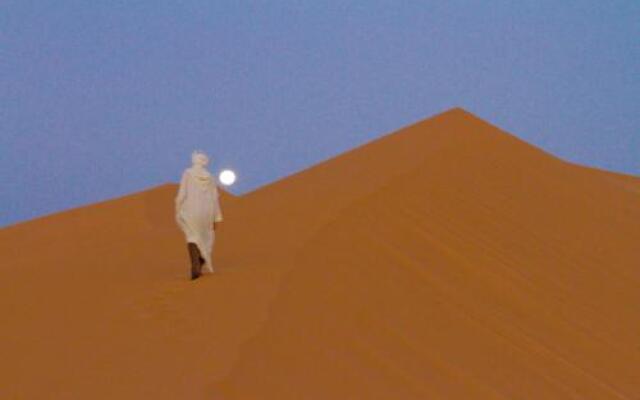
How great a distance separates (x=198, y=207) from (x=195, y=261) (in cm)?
65

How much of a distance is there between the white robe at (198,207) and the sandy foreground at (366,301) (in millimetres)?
499

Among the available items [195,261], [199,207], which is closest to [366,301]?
[195,261]

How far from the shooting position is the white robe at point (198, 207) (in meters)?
8.84

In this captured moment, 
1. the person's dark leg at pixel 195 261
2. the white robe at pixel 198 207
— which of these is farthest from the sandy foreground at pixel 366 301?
the white robe at pixel 198 207

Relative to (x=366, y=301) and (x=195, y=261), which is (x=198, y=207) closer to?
(x=195, y=261)

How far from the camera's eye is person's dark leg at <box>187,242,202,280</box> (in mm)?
8586

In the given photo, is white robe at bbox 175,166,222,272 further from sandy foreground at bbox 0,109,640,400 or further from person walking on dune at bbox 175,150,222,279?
sandy foreground at bbox 0,109,640,400

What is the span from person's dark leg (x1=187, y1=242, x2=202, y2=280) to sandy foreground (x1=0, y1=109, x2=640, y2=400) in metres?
0.34

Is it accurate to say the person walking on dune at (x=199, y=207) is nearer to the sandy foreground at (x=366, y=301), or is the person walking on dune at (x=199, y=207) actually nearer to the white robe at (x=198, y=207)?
the white robe at (x=198, y=207)

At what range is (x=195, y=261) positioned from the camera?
28.3 feet

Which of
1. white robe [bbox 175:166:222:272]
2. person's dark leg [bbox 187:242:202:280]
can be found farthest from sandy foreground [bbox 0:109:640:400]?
white robe [bbox 175:166:222:272]

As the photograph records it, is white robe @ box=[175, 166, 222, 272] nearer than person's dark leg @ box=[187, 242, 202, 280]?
No

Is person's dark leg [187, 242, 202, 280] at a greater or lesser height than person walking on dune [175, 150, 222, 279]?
lesser

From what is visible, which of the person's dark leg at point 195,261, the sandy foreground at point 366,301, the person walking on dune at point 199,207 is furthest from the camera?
the person walking on dune at point 199,207
